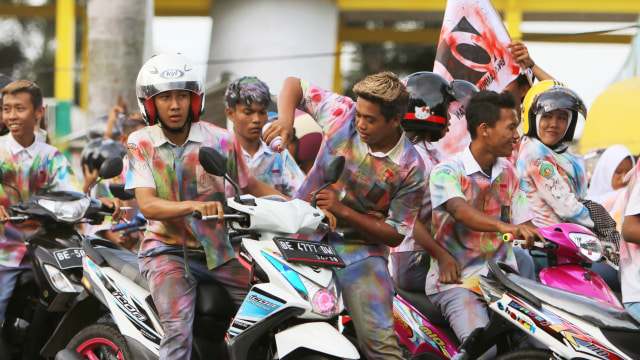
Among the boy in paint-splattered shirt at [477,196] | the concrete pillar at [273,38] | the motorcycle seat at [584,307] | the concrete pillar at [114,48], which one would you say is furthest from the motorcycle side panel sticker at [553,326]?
the concrete pillar at [273,38]

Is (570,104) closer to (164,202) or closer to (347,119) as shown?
(347,119)

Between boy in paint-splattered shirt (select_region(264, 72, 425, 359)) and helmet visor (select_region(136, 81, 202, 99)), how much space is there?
51cm

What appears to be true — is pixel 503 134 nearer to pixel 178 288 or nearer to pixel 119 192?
pixel 178 288

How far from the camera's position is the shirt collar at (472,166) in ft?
14.9

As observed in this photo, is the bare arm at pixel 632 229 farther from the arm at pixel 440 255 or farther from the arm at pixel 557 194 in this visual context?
the arm at pixel 557 194

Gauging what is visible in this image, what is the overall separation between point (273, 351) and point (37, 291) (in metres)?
2.75

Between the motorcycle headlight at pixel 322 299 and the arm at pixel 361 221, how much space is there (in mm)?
543

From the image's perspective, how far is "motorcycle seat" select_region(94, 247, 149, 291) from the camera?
4.60 metres

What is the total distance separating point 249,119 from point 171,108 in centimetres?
162

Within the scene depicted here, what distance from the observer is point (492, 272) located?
13.4ft

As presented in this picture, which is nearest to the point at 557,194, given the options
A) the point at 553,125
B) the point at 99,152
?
the point at 553,125

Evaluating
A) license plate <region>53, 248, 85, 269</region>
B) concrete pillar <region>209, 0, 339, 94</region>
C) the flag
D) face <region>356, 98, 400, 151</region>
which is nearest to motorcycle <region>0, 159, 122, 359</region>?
license plate <region>53, 248, 85, 269</region>

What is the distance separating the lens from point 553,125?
5348 millimetres

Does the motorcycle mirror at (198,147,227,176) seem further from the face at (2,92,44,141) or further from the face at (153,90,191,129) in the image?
the face at (2,92,44,141)
